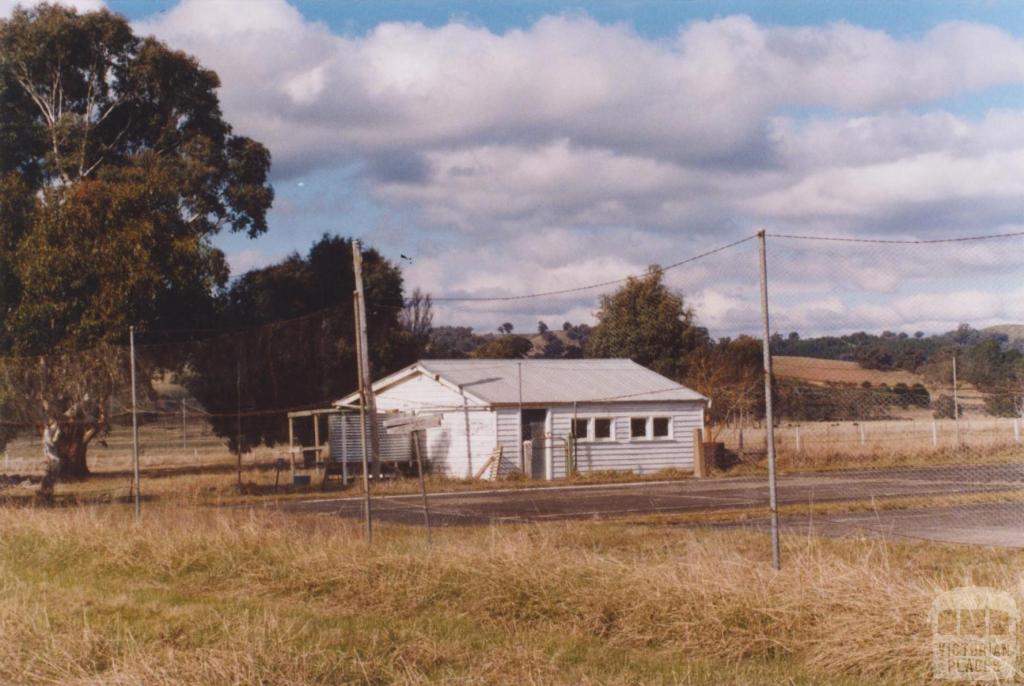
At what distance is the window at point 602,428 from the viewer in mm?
33688

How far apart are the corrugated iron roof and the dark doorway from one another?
58 cm

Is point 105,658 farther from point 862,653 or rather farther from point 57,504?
point 57,504

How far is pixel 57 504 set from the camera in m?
22.2

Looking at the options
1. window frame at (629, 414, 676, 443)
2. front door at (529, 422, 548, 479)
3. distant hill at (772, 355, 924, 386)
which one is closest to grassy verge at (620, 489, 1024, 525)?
distant hill at (772, 355, 924, 386)

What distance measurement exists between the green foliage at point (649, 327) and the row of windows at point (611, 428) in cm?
1230

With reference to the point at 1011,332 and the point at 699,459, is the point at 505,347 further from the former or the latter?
the point at 1011,332

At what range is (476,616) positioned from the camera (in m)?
9.49

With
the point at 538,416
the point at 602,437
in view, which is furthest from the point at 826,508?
the point at 602,437

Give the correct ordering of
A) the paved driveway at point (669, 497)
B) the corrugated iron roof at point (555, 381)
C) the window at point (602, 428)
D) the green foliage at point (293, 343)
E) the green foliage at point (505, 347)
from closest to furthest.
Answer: the paved driveway at point (669, 497)
the green foliage at point (293, 343)
the corrugated iron roof at point (555, 381)
the window at point (602, 428)
the green foliage at point (505, 347)

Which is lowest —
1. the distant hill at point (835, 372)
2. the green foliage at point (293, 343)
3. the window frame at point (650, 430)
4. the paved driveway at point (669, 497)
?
the paved driveway at point (669, 497)

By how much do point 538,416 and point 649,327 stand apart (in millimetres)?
16350

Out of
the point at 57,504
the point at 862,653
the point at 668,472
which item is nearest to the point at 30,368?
the point at 57,504

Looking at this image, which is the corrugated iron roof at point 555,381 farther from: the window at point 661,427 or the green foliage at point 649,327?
the green foliage at point 649,327

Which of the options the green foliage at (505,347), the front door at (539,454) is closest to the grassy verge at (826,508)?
the front door at (539,454)
